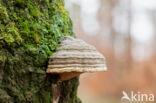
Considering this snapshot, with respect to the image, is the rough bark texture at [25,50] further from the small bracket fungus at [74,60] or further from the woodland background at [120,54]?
the woodland background at [120,54]

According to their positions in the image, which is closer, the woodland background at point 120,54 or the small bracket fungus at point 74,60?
the small bracket fungus at point 74,60

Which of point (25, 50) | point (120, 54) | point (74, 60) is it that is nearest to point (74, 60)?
point (74, 60)

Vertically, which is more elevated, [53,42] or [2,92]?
[53,42]

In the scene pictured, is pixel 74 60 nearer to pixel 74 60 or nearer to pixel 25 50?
pixel 74 60

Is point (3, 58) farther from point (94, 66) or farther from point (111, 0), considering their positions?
point (111, 0)

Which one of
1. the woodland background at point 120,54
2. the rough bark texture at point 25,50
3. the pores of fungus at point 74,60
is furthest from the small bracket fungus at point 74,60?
the woodland background at point 120,54

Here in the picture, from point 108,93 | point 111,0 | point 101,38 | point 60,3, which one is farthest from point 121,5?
point 60,3

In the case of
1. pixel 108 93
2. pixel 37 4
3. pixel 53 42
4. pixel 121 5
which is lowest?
pixel 108 93
